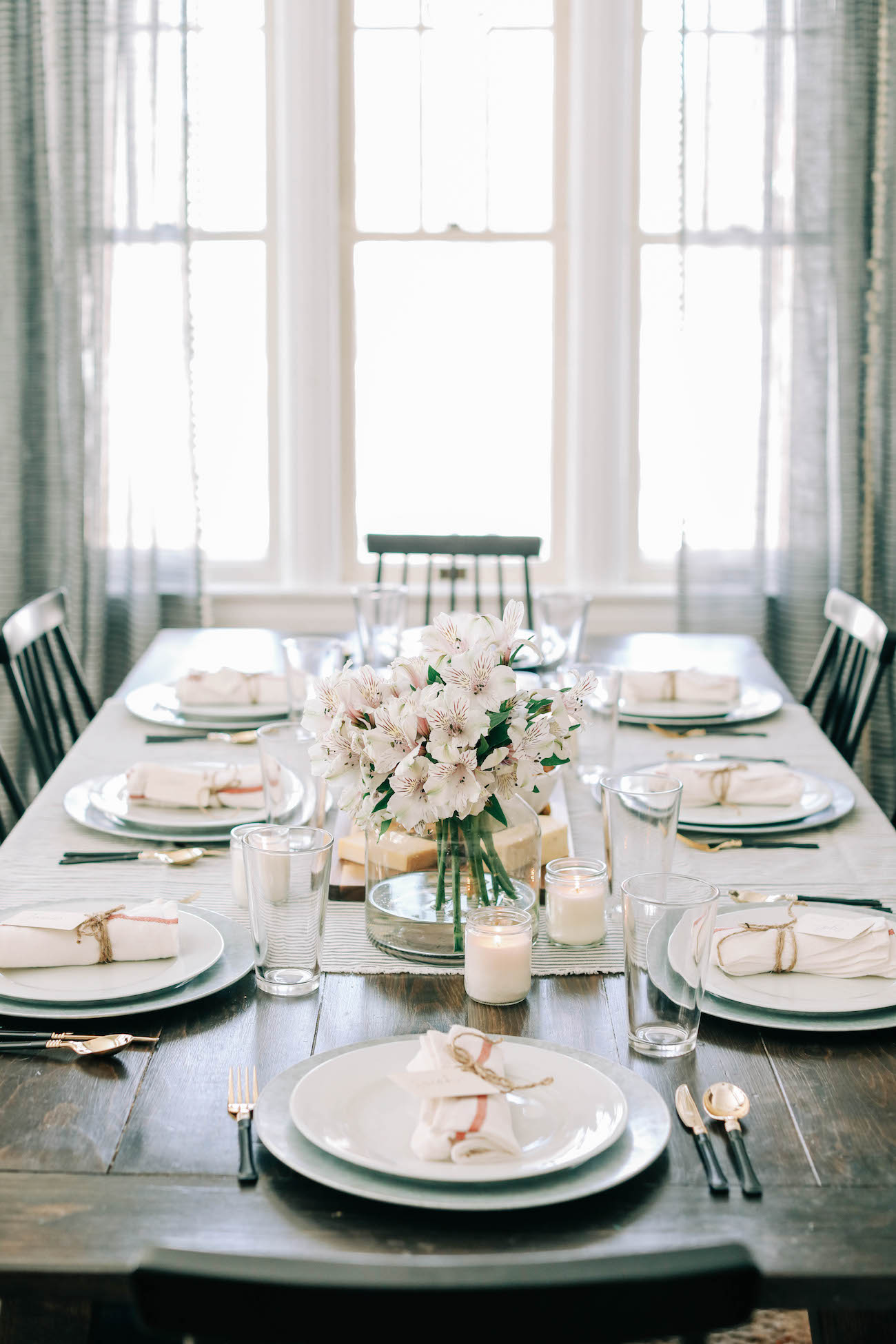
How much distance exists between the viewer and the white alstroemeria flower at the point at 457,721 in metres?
1.10

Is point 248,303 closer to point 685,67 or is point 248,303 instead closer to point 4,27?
point 4,27

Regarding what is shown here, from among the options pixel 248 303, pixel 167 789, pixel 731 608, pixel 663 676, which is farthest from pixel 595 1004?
pixel 248 303

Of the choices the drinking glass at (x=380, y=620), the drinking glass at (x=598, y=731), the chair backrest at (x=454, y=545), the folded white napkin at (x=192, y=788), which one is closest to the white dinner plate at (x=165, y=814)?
the folded white napkin at (x=192, y=788)

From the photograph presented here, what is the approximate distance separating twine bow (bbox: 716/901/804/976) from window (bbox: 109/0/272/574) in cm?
243

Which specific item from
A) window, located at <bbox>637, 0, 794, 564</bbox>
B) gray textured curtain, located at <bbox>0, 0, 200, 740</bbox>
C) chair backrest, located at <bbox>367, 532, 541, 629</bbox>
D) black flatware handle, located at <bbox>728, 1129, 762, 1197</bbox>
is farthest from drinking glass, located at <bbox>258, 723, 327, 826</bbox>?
window, located at <bbox>637, 0, 794, 564</bbox>

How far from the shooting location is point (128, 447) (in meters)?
3.31

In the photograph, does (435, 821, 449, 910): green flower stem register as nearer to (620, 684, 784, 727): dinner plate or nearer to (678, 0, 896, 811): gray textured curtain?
(620, 684, 784, 727): dinner plate

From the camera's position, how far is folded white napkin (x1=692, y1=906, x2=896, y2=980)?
1.11 meters

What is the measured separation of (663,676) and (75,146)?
6.65 feet

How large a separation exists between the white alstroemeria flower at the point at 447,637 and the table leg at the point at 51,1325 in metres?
0.63

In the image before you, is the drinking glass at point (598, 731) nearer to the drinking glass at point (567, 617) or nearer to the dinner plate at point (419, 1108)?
the drinking glass at point (567, 617)

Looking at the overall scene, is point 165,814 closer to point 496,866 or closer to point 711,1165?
point 496,866

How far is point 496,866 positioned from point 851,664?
139 centimetres

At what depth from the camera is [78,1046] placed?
1.00m
